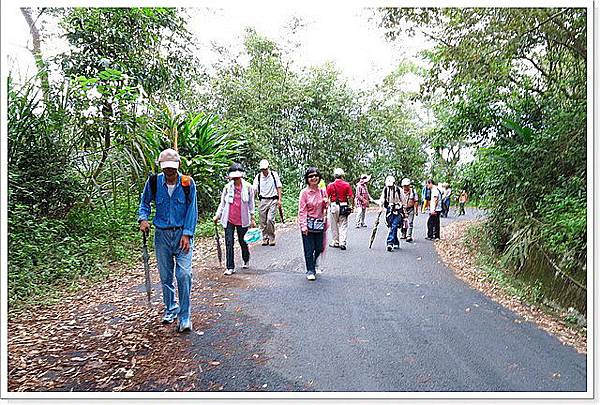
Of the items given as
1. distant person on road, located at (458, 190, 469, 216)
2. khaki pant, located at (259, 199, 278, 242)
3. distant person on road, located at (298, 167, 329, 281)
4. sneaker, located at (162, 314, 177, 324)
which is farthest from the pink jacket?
distant person on road, located at (458, 190, 469, 216)

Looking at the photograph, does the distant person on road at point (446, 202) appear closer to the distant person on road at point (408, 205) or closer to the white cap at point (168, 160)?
the distant person on road at point (408, 205)

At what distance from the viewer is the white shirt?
4.09 m

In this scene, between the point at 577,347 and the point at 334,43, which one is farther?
the point at 334,43

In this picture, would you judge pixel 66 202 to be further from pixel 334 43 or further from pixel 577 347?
pixel 577 347

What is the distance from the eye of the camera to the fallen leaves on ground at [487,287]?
265cm

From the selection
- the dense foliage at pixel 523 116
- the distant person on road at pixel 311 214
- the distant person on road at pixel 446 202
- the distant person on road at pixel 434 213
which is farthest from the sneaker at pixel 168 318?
the distant person on road at pixel 446 202

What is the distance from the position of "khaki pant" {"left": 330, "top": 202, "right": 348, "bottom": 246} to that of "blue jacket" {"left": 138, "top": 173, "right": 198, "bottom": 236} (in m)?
2.33

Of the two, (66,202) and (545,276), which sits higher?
(66,202)

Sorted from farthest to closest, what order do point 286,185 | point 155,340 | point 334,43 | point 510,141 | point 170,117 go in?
point 286,185, point 510,141, point 170,117, point 334,43, point 155,340

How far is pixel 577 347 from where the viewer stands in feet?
8.48
